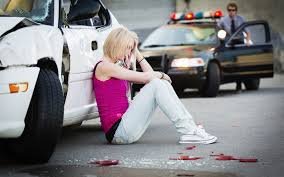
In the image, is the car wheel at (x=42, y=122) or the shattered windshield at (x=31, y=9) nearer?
the car wheel at (x=42, y=122)

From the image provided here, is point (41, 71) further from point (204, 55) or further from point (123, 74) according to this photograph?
point (204, 55)

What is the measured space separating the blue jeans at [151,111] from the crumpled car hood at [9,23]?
1293 mm

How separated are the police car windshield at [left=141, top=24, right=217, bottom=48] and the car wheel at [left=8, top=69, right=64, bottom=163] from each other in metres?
9.05

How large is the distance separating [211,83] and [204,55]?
0.49 metres

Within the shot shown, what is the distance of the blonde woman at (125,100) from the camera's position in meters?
7.55

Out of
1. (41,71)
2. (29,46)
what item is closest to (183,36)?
(41,71)

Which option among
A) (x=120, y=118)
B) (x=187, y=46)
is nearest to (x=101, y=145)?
(x=120, y=118)

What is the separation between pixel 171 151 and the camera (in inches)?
285

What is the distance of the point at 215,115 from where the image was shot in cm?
1092

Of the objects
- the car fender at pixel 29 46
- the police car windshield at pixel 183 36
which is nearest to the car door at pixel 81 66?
the car fender at pixel 29 46

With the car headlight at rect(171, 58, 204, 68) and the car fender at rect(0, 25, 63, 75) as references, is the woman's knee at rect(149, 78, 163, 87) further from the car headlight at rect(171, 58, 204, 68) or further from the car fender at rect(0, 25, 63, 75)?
the car headlight at rect(171, 58, 204, 68)

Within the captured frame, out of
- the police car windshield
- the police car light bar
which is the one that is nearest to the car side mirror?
the police car windshield

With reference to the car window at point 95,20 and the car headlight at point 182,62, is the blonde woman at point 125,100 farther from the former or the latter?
the car headlight at point 182,62

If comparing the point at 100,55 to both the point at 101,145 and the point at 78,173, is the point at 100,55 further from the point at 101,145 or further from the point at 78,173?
the point at 78,173
